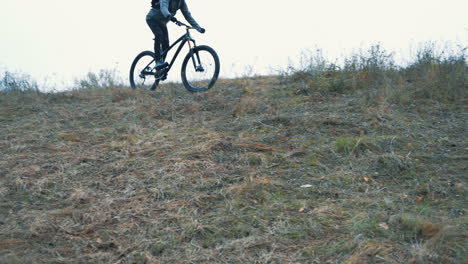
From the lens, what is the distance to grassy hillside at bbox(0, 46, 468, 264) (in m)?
3.12

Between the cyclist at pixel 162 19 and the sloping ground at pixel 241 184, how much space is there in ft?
5.46

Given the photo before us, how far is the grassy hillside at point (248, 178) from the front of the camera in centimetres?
312

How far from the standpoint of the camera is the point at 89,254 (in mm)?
3113

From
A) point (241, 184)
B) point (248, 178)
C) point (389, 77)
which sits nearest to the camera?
point (241, 184)

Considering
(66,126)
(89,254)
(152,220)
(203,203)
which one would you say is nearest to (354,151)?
(203,203)

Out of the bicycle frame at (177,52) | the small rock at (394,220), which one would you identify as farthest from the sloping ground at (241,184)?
the bicycle frame at (177,52)

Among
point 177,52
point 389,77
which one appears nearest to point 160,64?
point 177,52

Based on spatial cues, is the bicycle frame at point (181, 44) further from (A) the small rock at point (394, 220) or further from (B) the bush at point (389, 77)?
(A) the small rock at point (394, 220)

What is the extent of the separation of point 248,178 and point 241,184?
6.5 inches

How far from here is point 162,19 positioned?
785 cm

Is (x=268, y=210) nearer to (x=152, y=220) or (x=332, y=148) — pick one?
(x=152, y=220)

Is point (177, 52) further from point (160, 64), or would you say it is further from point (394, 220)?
point (394, 220)

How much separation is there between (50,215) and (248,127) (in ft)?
9.29

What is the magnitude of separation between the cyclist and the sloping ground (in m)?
1.66
